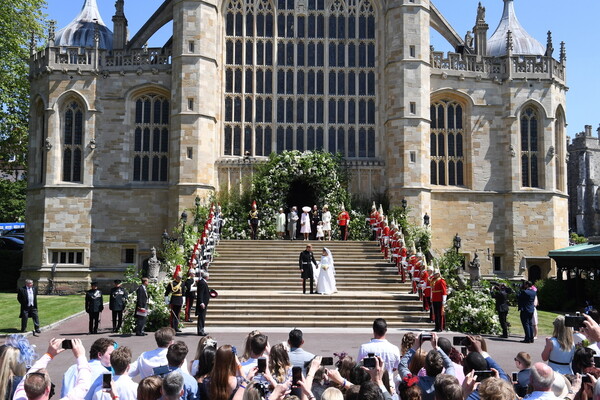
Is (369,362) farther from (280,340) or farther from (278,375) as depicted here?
(280,340)

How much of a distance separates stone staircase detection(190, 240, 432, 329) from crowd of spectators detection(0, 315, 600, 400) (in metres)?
11.8

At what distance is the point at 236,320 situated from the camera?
19125mm

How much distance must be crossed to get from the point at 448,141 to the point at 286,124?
7.84m

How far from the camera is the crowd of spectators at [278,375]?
5184 millimetres

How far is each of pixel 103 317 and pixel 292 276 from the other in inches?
258

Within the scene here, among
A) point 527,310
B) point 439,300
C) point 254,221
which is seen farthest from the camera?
point 254,221

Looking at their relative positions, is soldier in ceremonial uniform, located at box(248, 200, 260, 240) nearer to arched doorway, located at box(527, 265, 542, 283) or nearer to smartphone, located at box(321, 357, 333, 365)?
arched doorway, located at box(527, 265, 542, 283)

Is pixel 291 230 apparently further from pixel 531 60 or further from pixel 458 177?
pixel 531 60

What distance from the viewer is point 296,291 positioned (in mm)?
22141

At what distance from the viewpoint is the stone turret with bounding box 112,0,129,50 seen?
32094mm

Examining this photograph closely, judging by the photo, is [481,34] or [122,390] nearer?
[122,390]

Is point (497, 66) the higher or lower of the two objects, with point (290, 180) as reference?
higher

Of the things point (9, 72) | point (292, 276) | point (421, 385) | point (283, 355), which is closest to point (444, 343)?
point (421, 385)

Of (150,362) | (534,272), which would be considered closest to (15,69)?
(534,272)
